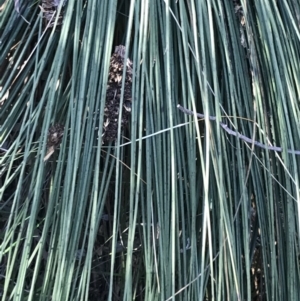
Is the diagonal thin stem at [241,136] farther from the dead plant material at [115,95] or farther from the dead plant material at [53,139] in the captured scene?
the dead plant material at [53,139]

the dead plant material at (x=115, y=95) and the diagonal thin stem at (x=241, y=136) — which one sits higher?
the dead plant material at (x=115, y=95)

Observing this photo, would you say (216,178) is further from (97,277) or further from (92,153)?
(97,277)

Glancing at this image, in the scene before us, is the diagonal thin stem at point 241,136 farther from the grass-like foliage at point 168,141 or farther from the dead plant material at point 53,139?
the dead plant material at point 53,139

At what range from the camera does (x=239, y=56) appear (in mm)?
828

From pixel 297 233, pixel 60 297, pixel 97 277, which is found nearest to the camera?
pixel 60 297

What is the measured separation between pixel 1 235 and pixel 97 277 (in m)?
0.22

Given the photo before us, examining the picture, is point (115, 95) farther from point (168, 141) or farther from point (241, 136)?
point (241, 136)

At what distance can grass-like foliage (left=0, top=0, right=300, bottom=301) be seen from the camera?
2.35 ft

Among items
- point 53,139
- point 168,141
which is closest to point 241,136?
point 168,141

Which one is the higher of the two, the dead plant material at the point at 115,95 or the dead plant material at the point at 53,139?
the dead plant material at the point at 115,95

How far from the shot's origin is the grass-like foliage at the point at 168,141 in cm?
71

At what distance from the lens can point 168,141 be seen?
0.77 meters

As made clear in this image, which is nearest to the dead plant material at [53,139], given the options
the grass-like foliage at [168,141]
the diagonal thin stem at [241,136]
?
the grass-like foliage at [168,141]

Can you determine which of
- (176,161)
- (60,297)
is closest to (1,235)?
(60,297)
